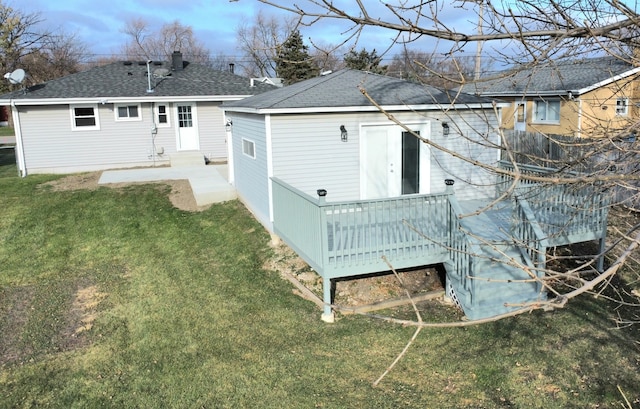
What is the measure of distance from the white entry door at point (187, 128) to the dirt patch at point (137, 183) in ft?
10.8

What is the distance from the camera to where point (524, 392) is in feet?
19.0

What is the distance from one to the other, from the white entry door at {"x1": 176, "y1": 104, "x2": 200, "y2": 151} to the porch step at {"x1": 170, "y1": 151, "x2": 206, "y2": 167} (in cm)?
73

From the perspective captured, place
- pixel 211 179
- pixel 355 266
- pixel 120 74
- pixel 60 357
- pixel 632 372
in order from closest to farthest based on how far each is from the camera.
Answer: pixel 632 372 → pixel 60 357 → pixel 355 266 → pixel 211 179 → pixel 120 74

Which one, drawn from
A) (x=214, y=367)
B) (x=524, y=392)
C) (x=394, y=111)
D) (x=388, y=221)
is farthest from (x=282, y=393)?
(x=394, y=111)

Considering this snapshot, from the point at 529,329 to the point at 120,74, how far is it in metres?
19.0

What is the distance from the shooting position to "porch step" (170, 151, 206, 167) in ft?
62.9

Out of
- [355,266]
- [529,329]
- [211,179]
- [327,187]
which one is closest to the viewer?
[529,329]

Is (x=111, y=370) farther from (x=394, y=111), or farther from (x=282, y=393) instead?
(x=394, y=111)

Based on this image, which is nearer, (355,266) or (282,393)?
(282,393)

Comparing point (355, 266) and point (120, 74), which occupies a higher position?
point (120, 74)

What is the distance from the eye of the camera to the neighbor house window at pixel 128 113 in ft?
63.4

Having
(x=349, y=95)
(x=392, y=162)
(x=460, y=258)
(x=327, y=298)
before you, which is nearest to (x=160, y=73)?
(x=349, y=95)

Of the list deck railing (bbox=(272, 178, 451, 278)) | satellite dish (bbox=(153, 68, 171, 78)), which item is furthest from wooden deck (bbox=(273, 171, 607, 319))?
satellite dish (bbox=(153, 68, 171, 78))

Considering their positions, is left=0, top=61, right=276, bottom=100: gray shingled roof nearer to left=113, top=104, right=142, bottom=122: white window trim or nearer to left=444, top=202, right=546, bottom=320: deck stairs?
left=113, top=104, right=142, bottom=122: white window trim
